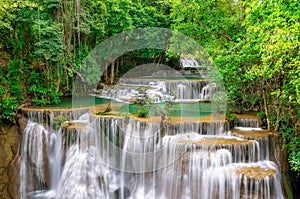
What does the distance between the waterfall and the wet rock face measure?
0.19 metres

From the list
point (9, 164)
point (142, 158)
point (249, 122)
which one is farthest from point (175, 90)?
point (9, 164)

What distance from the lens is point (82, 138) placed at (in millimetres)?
7023

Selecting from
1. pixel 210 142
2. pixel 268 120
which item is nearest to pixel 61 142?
pixel 210 142

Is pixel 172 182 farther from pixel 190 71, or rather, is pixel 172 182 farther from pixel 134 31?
pixel 190 71

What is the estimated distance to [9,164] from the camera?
23.3 feet

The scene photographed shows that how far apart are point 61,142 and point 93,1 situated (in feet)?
20.9

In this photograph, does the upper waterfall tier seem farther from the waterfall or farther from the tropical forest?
the waterfall

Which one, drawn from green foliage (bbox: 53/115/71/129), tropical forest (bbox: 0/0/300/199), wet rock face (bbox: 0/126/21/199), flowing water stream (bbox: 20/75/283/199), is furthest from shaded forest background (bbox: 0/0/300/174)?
green foliage (bbox: 53/115/71/129)

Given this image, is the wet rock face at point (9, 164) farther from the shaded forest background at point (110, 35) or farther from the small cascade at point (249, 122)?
the small cascade at point (249, 122)

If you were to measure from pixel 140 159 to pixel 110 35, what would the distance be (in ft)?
25.2

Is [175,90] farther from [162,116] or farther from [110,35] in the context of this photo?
[110,35]

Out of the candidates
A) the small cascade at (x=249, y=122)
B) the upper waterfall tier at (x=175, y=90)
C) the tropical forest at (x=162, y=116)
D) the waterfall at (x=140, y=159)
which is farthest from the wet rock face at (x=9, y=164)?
the small cascade at (x=249, y=122)

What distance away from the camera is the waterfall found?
5.37 meters

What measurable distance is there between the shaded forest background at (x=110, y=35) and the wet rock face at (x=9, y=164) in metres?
0.55
